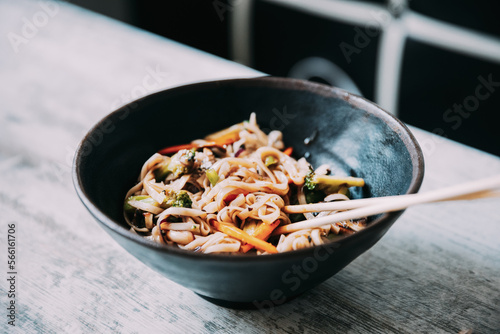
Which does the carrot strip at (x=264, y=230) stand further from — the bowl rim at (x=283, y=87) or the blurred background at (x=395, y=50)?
the blurred background at (x=395, y=50)

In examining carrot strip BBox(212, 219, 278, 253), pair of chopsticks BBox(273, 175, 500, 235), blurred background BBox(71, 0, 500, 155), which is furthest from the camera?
blurred background BBox(71, 0, 500, 155)

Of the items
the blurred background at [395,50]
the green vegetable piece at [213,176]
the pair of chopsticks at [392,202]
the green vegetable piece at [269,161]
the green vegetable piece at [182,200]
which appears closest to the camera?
the pair of chopsticks at [392,202]

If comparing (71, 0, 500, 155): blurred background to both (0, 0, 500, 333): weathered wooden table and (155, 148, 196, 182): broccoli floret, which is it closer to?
(0, 0, 500, 333): weathered wooden table

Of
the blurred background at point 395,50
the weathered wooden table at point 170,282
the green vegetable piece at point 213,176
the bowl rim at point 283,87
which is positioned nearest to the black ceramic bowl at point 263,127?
the bowl rim at point 283,87

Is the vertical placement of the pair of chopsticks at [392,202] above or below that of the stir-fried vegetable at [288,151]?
above

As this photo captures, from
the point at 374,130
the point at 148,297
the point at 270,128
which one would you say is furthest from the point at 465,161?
the point at 148,297

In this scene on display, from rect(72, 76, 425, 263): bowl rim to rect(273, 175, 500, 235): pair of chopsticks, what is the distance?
3 centimetres

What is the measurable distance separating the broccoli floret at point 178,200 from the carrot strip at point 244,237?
116 millimetres

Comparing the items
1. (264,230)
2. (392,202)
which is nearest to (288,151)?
(264,230)

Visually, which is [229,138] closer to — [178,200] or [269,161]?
[269,161]

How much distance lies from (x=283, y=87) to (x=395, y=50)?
2126mm

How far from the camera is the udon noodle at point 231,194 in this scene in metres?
1.28

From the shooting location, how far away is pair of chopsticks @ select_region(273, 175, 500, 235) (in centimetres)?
91

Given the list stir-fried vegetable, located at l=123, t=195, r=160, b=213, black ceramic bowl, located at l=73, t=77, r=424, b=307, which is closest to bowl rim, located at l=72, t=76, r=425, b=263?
black ceramic bowl, located at l=73, t=77, r=424, b=307
